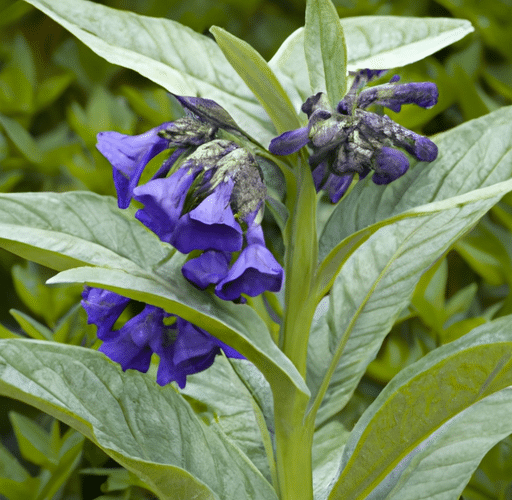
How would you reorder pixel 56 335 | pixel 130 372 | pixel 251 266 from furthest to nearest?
pixel 56 335, pixel 130 372, pixel 251 266

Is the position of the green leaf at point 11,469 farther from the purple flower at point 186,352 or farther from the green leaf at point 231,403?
the purple flower at point 186,352

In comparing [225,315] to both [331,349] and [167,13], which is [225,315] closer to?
[331,349]

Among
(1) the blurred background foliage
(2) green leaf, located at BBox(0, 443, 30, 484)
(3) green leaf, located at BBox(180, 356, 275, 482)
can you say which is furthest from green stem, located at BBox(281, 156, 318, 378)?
(2) green leaf, located at BBox(0, 443, 30, 484)

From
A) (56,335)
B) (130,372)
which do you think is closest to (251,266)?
(130,372)

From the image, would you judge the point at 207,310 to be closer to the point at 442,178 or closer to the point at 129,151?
the point at 129,151

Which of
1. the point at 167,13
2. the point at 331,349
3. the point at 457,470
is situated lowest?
the point at 457,470

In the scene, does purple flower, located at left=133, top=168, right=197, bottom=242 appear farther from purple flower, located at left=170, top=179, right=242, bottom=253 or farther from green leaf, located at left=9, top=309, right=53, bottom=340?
green leaf, located at left=9, top=309, right=53, bottom=340
